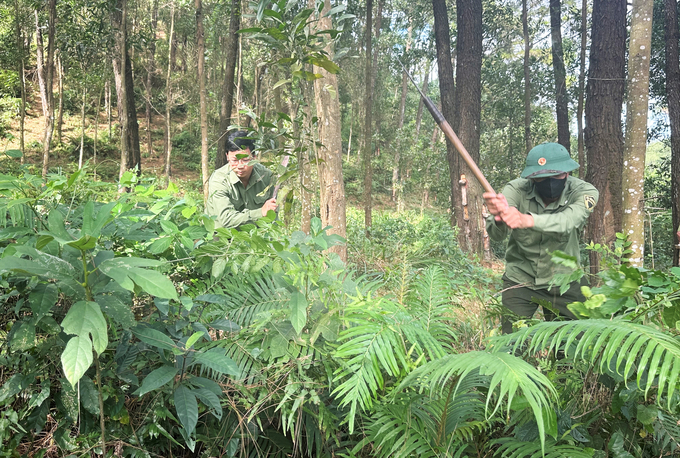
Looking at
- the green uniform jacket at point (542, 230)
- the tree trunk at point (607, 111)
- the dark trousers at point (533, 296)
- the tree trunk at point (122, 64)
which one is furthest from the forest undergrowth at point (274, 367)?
the tree trunk at point (122, 64)

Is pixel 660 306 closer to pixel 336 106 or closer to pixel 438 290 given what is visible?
pixel 438 290

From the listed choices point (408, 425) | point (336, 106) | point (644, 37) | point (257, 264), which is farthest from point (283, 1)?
point (644, 37)

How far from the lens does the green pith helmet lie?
3.13m

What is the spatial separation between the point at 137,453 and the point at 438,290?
1338 millimetres

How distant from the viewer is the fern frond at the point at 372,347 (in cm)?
122

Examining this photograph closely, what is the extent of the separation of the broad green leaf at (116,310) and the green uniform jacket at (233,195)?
2.24 m

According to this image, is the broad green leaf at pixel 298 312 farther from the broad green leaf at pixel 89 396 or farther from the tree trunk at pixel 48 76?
the tree trunk at pixel 48 76

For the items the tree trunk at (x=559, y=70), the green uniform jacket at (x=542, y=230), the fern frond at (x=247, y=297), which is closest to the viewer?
the fern frond at (x=247, y=297)

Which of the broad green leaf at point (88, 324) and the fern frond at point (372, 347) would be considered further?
the fern frond at point (372, 347)

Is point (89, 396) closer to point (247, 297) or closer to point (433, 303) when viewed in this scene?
point (247, 297)

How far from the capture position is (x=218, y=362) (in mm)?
1376

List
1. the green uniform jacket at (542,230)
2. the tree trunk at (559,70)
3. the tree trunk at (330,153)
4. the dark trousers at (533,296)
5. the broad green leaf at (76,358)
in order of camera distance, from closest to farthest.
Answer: the broad green leaf at (76,358) → the green uniform jacket at (542,230) → the dark trousers at (533,296) → the tree trunk at (330,153) → the tree trunk at (559,70)

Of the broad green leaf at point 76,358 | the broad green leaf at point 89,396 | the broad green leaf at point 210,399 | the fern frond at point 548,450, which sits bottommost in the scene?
the fern frond at point 548,450

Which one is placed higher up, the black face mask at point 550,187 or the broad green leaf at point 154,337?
the black face mask at point 550,187
